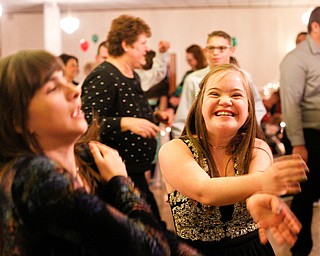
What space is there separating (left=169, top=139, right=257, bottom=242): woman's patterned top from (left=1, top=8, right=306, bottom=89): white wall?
25.1ft

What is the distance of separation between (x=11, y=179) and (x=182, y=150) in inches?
30.9

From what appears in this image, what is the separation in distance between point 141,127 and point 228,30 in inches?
285

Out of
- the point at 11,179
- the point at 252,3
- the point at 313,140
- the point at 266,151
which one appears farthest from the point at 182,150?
the point at 252,3

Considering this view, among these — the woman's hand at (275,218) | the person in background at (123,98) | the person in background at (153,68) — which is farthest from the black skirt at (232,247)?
the person in background at (153,68)

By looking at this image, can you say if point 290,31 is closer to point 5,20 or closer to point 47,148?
point 5,20

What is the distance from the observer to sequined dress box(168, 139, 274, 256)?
64.7 inches

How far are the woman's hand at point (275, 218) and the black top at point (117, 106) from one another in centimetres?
137

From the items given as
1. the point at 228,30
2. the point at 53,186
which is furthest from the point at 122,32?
the point at 228,30

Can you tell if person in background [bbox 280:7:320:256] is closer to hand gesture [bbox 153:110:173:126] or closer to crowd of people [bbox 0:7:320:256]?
hand gesture [bbox 153:110:173:126]

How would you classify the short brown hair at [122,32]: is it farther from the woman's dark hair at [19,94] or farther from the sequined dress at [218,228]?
the woman's dark hair at [19,94]

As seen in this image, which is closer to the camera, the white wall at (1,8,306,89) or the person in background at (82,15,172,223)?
the person in background at (82,15,172,223)

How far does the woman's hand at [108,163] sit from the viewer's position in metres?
1.16

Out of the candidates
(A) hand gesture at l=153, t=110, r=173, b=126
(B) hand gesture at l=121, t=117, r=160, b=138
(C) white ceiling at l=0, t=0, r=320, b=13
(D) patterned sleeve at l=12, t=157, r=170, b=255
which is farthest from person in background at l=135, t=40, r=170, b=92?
(C) white ceiling at l=0, t=0, r=320, b=13

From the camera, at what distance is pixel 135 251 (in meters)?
0.99
